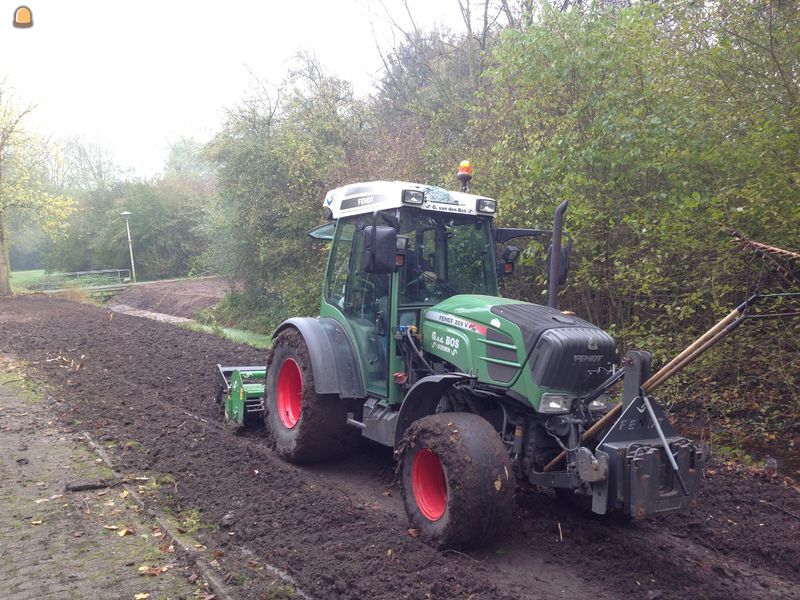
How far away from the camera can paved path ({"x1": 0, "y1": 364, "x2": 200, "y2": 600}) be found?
3.97 m

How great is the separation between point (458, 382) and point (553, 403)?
789 mm

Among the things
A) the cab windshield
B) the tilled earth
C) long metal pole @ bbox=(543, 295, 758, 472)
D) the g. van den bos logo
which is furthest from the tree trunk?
long metal pole @ bbox=(543, 295, 758, 472)

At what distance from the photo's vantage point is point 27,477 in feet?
19.2

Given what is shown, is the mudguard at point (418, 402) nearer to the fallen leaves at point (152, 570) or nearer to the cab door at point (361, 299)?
the cab door at point (361, 299)

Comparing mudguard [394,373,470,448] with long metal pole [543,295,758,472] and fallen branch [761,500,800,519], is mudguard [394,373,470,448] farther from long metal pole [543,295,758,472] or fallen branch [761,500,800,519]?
fallen branch [761,500,800,519]

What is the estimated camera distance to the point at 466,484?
4113mm

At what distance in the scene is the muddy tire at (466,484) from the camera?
4.12 meters

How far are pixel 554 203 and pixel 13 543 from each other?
668 cm

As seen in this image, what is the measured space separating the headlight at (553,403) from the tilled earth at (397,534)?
91 centimetres

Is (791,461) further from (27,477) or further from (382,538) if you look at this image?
(27,477)

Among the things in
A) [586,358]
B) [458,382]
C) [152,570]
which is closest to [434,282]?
[458,382]

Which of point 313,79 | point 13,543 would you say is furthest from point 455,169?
point 313,79

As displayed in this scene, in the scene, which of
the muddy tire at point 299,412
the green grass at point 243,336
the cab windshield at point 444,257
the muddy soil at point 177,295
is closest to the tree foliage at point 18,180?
the muddy soil at point 177,295

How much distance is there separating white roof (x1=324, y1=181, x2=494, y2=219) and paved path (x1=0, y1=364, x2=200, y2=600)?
2.93 metres
